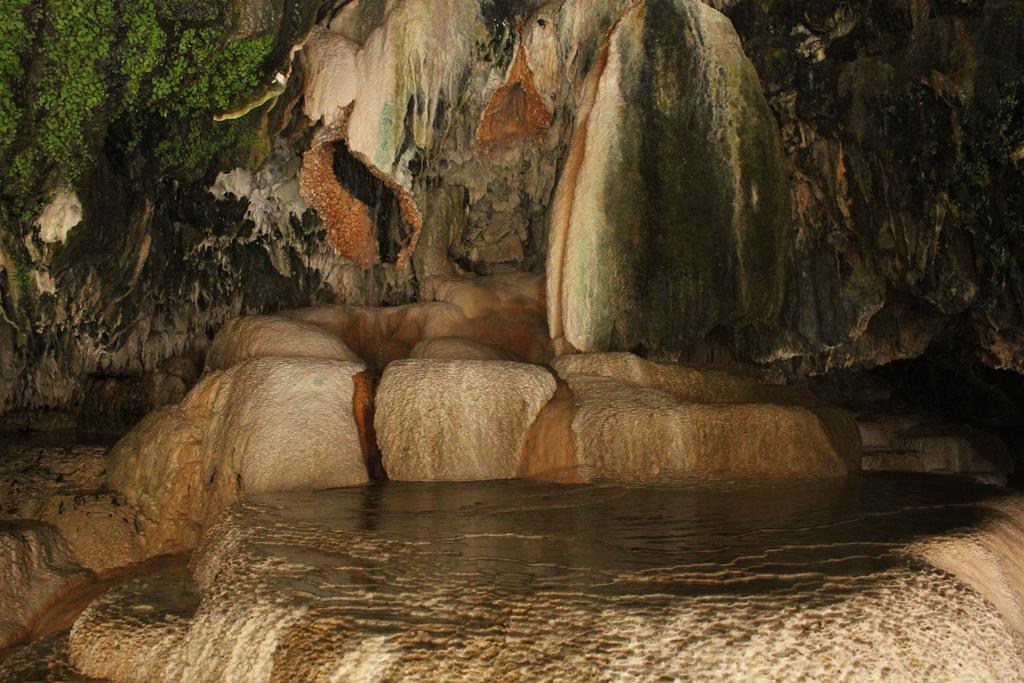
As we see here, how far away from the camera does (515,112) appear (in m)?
12.4

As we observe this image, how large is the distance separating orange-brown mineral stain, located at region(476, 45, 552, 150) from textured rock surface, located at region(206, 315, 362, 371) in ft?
14.8

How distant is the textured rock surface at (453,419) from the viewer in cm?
774

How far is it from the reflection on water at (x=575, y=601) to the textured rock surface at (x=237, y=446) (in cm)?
197

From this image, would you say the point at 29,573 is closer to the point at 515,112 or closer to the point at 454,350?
the point at 454,350

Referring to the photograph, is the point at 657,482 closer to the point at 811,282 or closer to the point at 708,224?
the point at 708,224

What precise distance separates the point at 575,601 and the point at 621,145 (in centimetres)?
695

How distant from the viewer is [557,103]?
464 inches

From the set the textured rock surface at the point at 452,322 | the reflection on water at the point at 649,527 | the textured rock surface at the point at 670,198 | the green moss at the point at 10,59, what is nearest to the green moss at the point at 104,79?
the green moss at the point at 10,59

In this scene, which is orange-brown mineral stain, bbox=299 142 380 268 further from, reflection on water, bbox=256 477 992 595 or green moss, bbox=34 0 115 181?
reflection on water, bbox=256 477 992 595

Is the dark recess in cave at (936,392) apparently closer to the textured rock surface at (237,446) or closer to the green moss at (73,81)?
the textured rock surface at (237,446)

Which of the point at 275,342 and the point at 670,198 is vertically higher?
the point at 670,198

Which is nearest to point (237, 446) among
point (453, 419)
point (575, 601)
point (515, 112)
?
point (453, 419)

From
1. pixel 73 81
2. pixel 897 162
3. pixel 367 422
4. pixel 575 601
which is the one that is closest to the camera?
pixel 575 601

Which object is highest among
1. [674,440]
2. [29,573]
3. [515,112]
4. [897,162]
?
[515,112]
